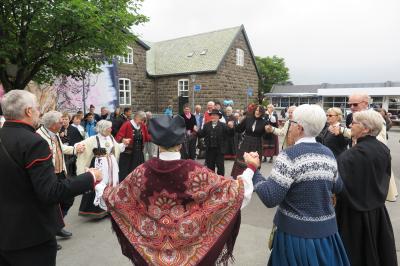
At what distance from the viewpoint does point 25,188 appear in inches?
87.0

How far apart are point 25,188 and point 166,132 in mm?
1068

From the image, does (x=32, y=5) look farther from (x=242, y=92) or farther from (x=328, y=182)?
(x=242, y=92)

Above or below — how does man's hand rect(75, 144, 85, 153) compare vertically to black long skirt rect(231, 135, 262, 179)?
above

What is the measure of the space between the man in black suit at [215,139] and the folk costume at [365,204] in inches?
159

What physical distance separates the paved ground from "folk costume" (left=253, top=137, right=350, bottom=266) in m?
1.50

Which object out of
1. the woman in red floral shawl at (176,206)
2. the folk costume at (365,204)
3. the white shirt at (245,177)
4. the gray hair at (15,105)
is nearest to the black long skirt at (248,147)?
the folk costume at (365,204)

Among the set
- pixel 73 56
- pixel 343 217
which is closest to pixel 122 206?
pixel 343 217

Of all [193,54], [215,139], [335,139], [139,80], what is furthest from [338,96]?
[335,139]

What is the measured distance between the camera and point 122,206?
7.86 ft

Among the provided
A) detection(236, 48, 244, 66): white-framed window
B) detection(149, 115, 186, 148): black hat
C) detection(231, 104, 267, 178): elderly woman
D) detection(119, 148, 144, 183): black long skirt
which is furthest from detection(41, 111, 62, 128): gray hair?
detection(236, 48, 244, 66): white-framed window

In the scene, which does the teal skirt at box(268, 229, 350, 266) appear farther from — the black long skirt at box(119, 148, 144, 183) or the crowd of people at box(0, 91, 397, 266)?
the black long skirt at box(119, 148, 144, 183)

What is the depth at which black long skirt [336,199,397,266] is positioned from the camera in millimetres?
2988

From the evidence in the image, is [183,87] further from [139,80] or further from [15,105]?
[15,105]

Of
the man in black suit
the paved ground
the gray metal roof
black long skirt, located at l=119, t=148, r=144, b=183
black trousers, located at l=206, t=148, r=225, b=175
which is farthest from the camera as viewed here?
the gray metal roof
